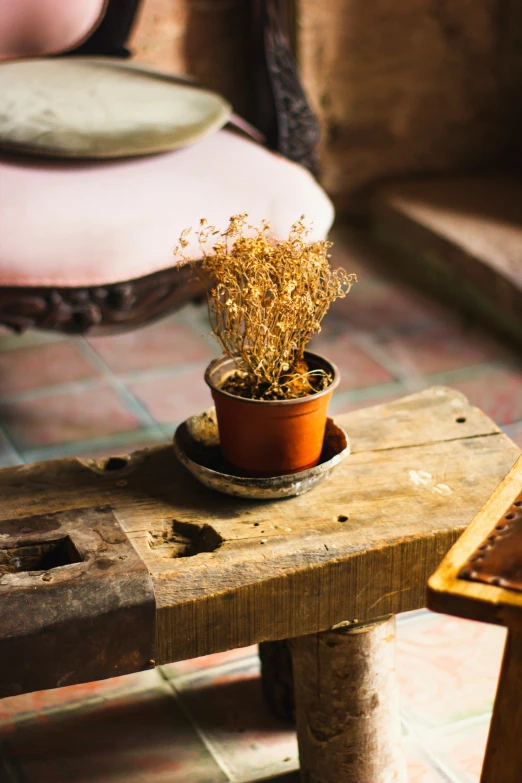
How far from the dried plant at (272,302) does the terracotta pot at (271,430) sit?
0.11 feet

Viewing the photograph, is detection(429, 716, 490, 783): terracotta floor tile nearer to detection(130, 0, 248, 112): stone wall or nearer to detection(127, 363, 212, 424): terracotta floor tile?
detection(127, 363, 212, 424): terracotta floor tile

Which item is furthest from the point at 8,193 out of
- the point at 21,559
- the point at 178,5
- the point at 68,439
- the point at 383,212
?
the point at 383,212

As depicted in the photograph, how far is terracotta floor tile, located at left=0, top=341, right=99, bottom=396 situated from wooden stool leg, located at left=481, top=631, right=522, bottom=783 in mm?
1691

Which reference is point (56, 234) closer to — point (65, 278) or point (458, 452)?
point (65, 278)

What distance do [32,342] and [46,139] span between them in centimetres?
98

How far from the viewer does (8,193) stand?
172 centimetres

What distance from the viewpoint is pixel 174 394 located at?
2.42 meters

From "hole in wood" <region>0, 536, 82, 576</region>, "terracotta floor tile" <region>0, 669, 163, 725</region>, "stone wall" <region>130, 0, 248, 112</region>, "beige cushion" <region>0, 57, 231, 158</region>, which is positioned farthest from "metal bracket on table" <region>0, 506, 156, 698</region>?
"stone wall" <region>130, 0, 248, 112</region>

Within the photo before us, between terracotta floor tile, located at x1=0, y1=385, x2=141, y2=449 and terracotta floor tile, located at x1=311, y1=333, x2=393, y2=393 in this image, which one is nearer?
terracotta floor tile, located at x1=0, y1=385, x2=141, y2=449

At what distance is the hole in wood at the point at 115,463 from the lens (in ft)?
4.22

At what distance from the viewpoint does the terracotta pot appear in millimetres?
1150

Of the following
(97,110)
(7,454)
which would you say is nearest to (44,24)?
(97,110)

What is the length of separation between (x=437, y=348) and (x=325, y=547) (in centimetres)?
163

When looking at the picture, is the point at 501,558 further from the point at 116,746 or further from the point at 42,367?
the point at 42,367
